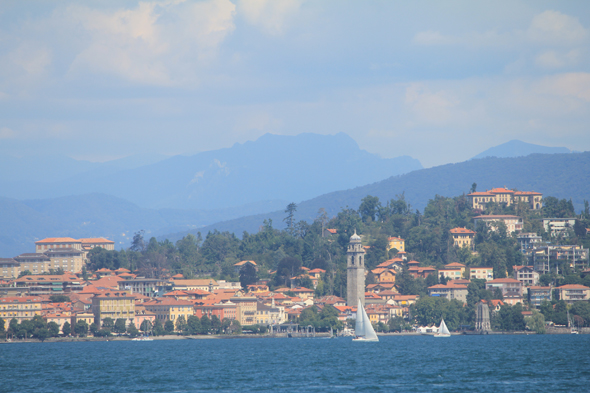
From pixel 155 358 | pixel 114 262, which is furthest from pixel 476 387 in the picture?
pixel 114 262

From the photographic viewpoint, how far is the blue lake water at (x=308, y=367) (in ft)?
178

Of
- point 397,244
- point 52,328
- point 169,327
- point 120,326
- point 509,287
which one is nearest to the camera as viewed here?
point 52,328

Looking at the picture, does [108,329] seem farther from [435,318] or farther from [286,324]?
[435,318]

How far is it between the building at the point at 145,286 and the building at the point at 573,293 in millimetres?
62030

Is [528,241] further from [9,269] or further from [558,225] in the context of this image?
[9,269]

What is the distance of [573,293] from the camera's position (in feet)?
399

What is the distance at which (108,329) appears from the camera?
118 m

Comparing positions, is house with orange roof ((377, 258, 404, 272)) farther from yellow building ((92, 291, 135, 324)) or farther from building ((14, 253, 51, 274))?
building ((14, 253, 51, 274))

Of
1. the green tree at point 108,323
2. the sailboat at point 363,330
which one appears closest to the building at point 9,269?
the green tree at point 108,323

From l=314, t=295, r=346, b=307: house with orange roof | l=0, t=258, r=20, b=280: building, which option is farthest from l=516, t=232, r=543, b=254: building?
l=0, t=258, r=20, b=280: building

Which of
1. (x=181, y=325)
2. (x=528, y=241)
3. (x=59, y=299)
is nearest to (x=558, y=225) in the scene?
(x=528, y=241)

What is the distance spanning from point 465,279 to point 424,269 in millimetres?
9200

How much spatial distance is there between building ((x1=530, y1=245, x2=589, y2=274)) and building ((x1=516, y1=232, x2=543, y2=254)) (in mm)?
3178

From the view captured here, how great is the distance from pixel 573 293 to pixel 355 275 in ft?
102
